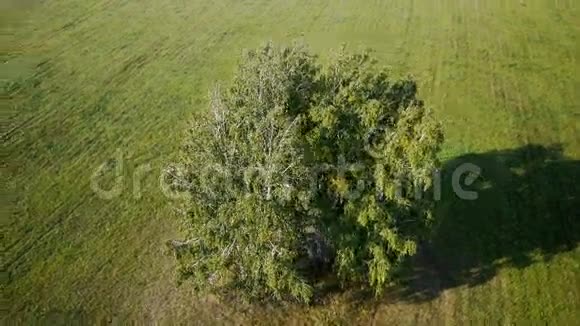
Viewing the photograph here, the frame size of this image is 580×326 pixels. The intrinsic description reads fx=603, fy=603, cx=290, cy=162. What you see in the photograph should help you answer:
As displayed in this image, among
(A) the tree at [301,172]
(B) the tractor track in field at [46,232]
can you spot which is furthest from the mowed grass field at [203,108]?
(A) the tree at [301,172]

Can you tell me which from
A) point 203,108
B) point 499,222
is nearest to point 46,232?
point 203,108

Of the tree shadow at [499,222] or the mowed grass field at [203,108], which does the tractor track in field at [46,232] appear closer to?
the mowed grass field at [203,108]

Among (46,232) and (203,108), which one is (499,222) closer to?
(203,108)

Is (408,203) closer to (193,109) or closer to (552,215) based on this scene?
(552,215)

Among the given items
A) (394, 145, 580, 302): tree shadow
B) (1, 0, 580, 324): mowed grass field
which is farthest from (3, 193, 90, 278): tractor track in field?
(394, 145, 580, 302): tree shadow

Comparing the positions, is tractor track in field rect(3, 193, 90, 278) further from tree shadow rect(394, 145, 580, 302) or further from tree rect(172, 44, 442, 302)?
tree shadow rect(394, 145, 580, 302)
